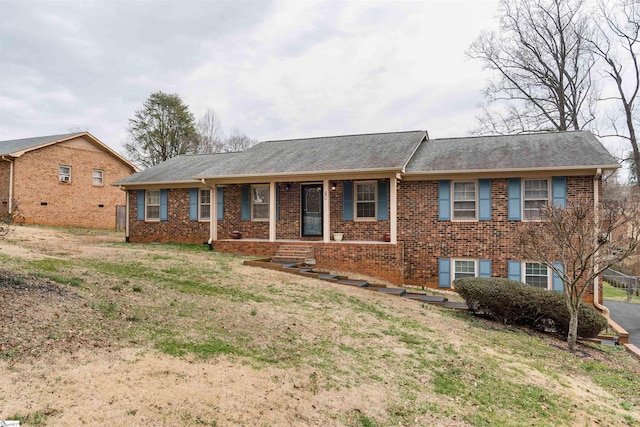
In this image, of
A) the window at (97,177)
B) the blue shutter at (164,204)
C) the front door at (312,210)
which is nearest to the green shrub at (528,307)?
the front door at (312,210)

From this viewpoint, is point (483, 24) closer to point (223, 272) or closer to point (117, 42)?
point (117, 42)

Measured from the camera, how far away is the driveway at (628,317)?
10.4 m

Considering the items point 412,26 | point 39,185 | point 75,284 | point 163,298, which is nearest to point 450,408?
point 163,298

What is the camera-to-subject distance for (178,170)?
17.2 metres

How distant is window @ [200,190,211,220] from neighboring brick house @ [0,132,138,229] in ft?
30.7

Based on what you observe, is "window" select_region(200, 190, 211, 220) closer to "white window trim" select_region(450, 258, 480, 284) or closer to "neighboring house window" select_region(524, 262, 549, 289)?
"white window trim" select_region(450, 258, 480, 284)

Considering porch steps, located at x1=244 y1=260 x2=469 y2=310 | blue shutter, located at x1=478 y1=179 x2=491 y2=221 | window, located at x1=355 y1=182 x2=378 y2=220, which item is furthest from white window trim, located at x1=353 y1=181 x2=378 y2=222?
blue shutter, located at x1=478 y1=179 x2=491 y2=221

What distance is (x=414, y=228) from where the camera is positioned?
1298cm

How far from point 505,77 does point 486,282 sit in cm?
1932

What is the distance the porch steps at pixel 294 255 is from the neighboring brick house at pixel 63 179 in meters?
13.7

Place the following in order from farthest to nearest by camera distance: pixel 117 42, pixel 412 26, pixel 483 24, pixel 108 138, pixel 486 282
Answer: pixel 108 138 → pixel 483 24 → pixel 117 42 → pixel 412 26 → pixel 486 282

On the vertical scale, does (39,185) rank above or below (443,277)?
above

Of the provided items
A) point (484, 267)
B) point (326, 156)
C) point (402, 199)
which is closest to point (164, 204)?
point (326, 156)

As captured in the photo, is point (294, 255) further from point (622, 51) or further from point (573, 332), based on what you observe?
point (622, 51)
